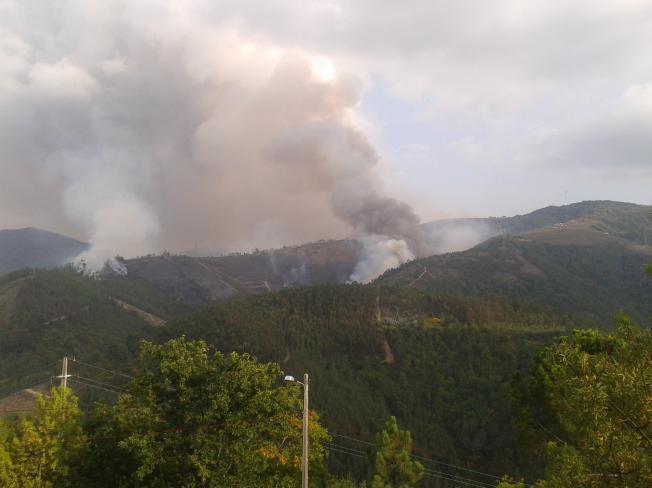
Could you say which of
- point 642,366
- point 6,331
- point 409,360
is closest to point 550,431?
point 642,366

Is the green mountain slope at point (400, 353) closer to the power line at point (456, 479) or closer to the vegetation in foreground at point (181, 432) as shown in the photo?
the power line at point (456, 479)

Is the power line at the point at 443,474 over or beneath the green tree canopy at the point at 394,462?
beneath

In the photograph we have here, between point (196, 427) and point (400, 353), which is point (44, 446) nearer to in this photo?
point (196, 427)

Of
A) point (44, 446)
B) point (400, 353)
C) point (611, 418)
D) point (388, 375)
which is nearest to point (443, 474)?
point (388, 375)

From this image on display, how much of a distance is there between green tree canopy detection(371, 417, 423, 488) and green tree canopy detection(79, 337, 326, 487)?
10575mm

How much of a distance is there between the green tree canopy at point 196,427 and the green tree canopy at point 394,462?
10.6 meters

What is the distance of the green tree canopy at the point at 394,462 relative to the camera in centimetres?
3531

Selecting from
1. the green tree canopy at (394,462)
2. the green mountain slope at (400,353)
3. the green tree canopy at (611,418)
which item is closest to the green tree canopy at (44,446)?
the green tree canopy at (394,462)

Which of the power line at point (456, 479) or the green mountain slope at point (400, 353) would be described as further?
the green mountain slope at point (400, 353)

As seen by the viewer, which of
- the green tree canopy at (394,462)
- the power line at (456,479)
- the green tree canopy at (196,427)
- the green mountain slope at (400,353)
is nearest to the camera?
the green tree canopy at (196,427)

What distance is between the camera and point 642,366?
1103 cm

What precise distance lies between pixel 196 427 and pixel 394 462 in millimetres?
18866

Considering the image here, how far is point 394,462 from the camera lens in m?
36.3

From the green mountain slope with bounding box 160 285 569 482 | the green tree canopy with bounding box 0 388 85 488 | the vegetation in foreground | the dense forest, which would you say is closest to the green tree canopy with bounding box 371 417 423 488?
the dense forest
